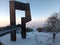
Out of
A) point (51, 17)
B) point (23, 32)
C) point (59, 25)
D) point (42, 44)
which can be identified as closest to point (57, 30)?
point (59, 25)

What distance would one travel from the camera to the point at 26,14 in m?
5.32

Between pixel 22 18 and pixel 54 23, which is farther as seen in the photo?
pixel 22 18

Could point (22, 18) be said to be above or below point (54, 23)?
above

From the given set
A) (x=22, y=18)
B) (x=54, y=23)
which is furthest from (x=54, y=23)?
(x=22, y=18)

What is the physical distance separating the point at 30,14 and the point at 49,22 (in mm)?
841

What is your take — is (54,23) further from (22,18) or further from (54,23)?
(22,18)

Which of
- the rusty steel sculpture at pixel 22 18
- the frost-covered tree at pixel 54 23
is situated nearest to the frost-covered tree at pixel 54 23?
the frost-covered tree at pixel 54 23

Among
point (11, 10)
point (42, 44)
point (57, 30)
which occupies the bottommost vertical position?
point (42, 44)

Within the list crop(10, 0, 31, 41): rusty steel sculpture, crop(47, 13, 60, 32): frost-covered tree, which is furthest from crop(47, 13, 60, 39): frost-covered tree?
crop(10, 0, 31, 41): rusty steel sculpture

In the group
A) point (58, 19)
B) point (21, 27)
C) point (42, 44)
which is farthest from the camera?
point (21, 27)

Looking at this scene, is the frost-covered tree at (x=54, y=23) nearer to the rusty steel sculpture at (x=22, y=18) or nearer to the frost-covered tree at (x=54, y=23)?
the frost-covered tree at (x=54, y=23)

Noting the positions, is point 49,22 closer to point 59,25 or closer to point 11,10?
point 59,25

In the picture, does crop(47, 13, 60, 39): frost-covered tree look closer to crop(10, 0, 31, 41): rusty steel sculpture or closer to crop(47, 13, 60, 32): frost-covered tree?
crop(47, 13, 60, 32): frost-covered tree

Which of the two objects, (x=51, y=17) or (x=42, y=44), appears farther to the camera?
(x=51, y=17)
